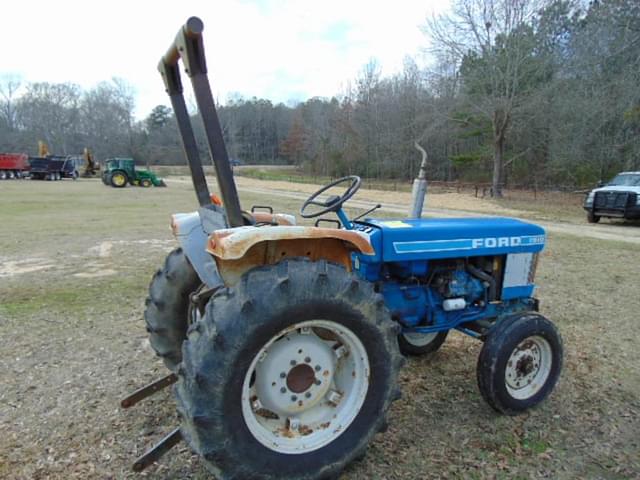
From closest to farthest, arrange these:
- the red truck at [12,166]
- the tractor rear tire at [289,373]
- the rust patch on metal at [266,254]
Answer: the tractor rear tire at [289,373]
the rust patch on metal at [266,254]
the red truck at [12,166]

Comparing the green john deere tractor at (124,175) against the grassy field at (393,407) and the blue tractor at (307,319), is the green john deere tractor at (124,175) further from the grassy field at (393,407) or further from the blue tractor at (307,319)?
the blue tractor at (307,319)

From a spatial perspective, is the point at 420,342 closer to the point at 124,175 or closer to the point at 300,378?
the point at 300,378

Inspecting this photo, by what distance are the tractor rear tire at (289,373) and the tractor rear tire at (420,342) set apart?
1.24 meters

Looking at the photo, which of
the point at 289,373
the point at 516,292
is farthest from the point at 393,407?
the point at 516,292

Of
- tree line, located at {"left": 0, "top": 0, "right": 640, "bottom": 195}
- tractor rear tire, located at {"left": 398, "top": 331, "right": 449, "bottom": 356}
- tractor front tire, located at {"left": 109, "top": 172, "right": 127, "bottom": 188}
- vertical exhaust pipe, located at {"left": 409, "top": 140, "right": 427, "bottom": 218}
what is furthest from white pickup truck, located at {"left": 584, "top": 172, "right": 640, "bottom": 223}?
tractor front tire, located at {"left": 109, "top": 172, "right": 127, "bottom": 188}

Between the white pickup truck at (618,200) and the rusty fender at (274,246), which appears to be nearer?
the rusty fender at (274,246)

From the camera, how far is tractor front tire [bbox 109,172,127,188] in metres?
28.4

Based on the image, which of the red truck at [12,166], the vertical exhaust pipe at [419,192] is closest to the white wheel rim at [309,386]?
the vertical exhaust pipe at [419,192]

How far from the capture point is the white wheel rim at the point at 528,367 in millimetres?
2678

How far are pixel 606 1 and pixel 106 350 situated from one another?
23373mm

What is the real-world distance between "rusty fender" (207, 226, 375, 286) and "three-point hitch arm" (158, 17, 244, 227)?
0.17 metres

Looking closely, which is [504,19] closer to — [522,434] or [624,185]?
[624,185]

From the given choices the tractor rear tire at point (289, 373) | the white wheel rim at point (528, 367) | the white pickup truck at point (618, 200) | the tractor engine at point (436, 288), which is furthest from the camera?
the white pickup truck at point (618, 200)

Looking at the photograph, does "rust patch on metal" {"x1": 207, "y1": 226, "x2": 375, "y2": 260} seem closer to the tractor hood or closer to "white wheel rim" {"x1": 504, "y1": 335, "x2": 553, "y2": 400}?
the tractor hood
